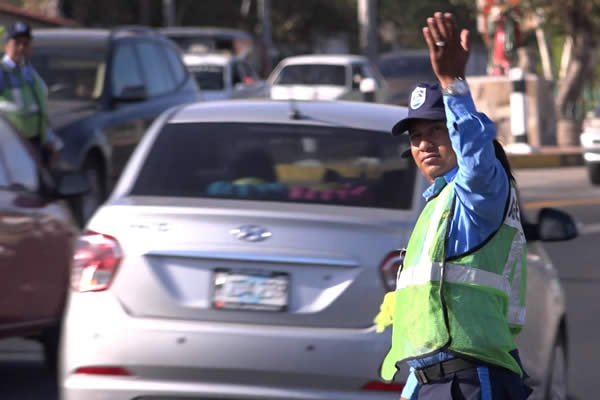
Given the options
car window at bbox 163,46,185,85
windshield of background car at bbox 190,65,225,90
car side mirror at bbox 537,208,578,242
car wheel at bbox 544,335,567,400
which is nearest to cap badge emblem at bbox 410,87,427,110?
car side mirror at bbox 537,208,578,242

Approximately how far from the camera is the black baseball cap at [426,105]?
3.77 metres

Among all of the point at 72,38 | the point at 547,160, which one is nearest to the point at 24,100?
the point at 72,38

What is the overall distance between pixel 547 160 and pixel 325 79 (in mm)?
7383

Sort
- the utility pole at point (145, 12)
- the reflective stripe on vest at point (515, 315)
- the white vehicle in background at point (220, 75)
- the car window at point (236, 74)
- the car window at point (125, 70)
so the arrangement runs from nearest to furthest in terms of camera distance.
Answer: the reflective stripe on vest at point (515, 315)
the car window at point (125, 70)
the white vehicle in background at point (220, 75)
the car window at point (236, 74)
the utility pole at point (145, 12)

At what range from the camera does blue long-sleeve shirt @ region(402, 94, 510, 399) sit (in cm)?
360

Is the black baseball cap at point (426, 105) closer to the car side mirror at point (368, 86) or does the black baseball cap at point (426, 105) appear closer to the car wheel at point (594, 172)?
the car wheel at point (594, 172)

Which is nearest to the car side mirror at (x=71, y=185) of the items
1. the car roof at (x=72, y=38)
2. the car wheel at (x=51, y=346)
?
the car wheel at (x=51, y=346)

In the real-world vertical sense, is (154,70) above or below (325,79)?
above

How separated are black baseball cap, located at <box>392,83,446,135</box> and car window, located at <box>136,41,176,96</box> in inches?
408

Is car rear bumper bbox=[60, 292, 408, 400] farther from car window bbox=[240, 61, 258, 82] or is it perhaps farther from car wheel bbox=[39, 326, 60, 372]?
car window bbox=[240, 61, 258, 82]

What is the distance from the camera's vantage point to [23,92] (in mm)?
10570

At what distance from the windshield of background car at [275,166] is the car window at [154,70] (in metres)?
7.68

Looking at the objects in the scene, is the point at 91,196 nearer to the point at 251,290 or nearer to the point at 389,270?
the point at 251,290

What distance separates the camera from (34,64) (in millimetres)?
13758
